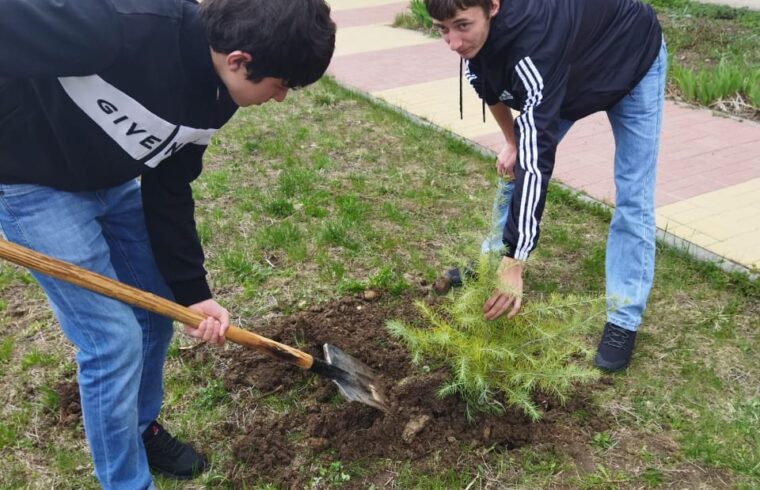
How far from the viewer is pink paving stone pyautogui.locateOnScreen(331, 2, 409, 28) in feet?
38.1

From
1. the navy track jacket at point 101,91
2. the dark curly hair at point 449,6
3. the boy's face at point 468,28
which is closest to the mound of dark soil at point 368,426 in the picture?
the navy track jacket at point 101,91

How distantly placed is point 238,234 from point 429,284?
4.46 ft

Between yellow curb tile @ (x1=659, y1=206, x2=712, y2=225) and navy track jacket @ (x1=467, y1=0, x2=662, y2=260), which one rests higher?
navy track jacket @ (x1=467, y1=0, x2=662, y2=260)

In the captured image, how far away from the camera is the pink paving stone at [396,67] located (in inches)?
316

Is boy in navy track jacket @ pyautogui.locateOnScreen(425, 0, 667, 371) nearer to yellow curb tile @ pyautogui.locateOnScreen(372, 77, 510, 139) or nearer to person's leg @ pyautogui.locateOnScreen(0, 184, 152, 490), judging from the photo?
person's leg @ pyautogui.locateOnScreen(0, 184, 152, 490)

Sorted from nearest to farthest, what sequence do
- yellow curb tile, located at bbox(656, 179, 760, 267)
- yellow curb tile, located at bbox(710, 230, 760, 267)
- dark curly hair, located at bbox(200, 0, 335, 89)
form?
dark curly hair, located at bbox(200, 0, 335, 89) → yellow curb tile, located at bbox(710, 230, 760, 267) → yellow curb tile, located at bbox(656, 179, 760, 267)

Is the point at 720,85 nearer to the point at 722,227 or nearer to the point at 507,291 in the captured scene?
the point at 722,227

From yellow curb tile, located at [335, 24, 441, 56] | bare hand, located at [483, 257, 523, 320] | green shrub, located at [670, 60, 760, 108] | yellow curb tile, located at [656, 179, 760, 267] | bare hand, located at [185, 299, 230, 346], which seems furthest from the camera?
yellow curb tile, located at [335, 24, 441, 56]

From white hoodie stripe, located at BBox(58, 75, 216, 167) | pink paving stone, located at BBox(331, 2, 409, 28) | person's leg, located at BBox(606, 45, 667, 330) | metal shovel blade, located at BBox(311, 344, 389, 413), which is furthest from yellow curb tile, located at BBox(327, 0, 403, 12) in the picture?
white hoodie stripe, located at BBox(58, 75, 216, 167)

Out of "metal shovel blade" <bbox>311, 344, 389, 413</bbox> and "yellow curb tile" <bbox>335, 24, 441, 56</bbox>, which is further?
"yellow curb tile" <bbox>335, 24, 441, 56</bbox>

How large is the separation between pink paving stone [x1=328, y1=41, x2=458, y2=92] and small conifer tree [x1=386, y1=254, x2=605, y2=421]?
15.4ft

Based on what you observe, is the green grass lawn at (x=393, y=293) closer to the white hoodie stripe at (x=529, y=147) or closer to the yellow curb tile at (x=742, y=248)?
the yellow curb tile at (x=742, y=248)

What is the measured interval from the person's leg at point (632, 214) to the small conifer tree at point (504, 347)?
0.39 metres

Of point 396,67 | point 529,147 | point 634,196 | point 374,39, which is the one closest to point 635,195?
point 634,196
